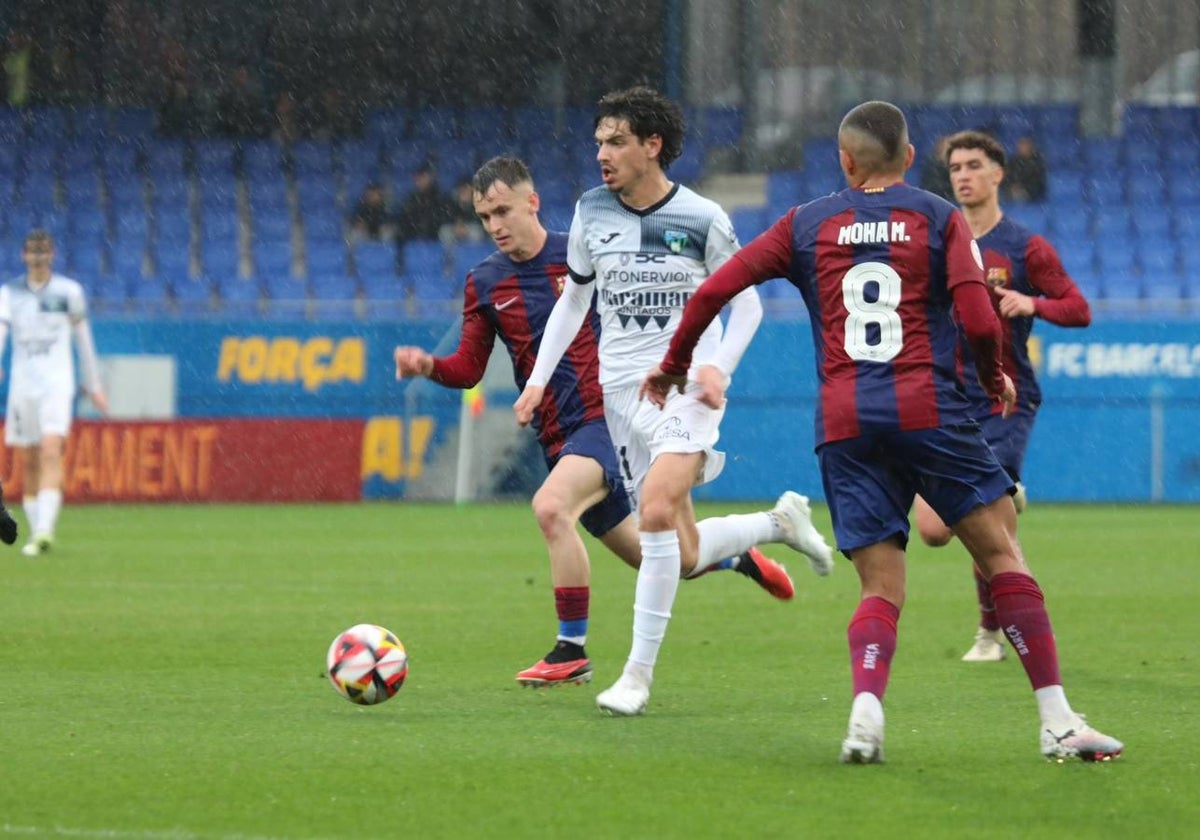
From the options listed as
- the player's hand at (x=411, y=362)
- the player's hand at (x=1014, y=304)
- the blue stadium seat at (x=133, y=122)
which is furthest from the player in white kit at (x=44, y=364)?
the blue stadium seat at (x=133, y=122)

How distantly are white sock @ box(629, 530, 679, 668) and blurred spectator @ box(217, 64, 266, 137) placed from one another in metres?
22.4

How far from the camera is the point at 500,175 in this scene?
332 inches

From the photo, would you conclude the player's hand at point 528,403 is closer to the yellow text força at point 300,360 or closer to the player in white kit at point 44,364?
the player in white kit at point 44,364

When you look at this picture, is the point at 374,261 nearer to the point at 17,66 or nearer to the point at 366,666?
the point at 17,66

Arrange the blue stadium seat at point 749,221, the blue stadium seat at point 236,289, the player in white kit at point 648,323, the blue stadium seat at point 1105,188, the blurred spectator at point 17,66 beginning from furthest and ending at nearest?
the blurred spectator at point 17,66, the blue stadium seat at point 1105,188, the blue stadium seat at point 749,221, the blue stadium seat at point 236,289, the player in white kit at point 648,323

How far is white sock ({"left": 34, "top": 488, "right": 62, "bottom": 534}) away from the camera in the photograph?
15180 mm

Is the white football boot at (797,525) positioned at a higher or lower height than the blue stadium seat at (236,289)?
lower

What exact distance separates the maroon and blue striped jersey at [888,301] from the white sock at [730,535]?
2.19 m

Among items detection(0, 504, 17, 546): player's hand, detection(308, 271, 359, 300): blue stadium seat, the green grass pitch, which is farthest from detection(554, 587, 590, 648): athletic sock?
detection(308, 271, 359, 300): blue stadium seat

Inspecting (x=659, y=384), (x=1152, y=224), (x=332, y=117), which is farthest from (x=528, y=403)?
(x=332, y=117)

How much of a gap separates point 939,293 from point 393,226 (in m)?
20.4

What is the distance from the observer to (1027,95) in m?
32.9

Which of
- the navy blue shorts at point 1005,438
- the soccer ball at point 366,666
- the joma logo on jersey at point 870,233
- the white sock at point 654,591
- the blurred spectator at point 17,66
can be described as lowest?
the soccer ball at point 366,666

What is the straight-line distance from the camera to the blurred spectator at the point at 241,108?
28.7 meters
